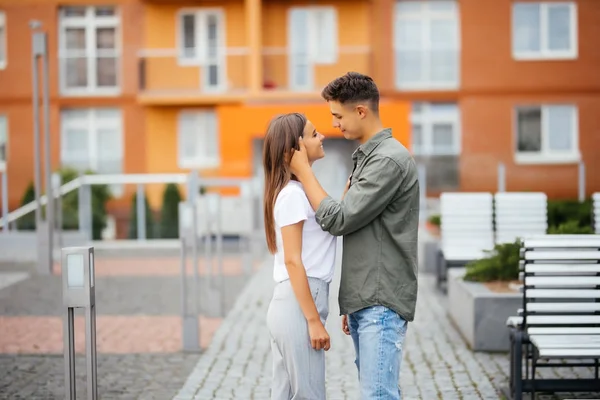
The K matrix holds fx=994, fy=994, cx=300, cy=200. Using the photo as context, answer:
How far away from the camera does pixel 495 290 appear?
26.7 ft

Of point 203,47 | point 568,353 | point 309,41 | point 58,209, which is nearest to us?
point 568,353

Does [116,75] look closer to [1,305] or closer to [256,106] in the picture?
[256,106]

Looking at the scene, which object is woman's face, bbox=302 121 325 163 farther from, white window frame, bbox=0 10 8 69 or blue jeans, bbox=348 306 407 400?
white window frame, bbox=0 10 8 69

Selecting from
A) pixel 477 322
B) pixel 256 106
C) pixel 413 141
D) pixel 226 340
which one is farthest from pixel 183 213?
pixel 413 141

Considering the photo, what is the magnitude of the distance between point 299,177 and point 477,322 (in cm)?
411

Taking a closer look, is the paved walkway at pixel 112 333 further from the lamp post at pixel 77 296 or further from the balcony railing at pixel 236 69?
the balcony railing at pixel 236 69

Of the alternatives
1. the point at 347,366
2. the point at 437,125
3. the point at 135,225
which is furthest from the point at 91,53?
the point at 347,366

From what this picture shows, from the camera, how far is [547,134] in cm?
2959

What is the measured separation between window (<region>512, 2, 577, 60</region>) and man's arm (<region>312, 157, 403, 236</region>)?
87.1ft

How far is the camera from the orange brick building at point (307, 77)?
95.9 ft

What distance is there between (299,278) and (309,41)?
87.7 ft

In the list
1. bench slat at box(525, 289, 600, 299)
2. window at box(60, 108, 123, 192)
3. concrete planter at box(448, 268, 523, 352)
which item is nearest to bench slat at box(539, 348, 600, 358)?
bench slat at box(525, 289, 600, 299)

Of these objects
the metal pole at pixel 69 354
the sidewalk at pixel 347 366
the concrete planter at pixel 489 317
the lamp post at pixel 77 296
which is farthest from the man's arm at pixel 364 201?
the concrete planter at pixel 489 317

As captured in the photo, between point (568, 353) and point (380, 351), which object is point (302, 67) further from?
point (380, 351)
